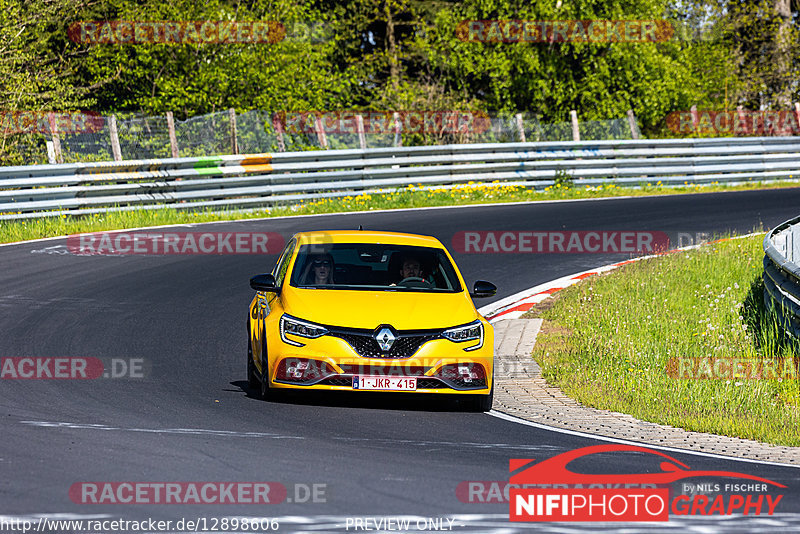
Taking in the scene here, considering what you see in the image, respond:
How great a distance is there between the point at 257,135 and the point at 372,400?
1739 centimetres

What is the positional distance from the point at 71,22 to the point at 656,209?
18.3 m

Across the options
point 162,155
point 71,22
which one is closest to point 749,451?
point 162,155

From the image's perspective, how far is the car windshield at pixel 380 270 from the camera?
10.3 metres

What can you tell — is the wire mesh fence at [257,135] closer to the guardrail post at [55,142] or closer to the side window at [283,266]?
the guardrail post at [55,142]

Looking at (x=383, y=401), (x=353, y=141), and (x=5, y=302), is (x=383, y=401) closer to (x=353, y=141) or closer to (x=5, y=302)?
(x=5, y=302)

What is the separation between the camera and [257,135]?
1047 inches

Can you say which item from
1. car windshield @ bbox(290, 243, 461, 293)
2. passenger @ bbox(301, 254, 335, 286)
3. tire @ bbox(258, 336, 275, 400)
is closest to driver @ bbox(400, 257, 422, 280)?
car windshield @ bbox(290, 243, 461, 293)

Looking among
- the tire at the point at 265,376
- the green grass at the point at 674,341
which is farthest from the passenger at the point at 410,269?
the green grass at the point at 674,341

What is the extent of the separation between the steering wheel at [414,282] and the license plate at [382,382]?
1.37 metres

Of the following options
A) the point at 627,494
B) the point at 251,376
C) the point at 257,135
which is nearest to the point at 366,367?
the point at 251,376

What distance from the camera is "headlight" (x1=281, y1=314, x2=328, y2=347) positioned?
9.29 meters

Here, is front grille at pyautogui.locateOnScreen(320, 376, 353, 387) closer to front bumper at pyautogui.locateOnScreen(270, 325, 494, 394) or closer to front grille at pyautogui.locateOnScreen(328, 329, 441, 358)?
front bumper at pyautogui.locateOnScreen(270, 325, 494, 394)

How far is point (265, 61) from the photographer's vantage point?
3344cm

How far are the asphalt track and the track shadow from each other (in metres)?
0.03
